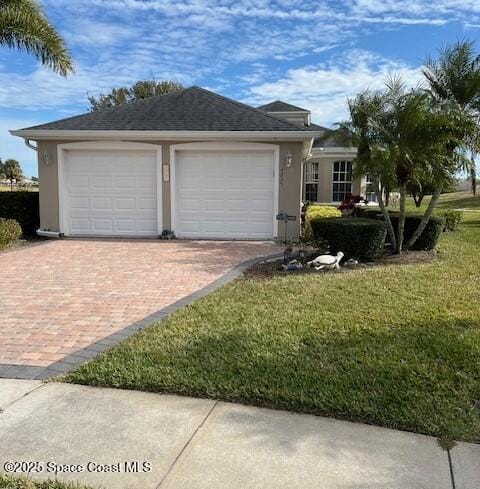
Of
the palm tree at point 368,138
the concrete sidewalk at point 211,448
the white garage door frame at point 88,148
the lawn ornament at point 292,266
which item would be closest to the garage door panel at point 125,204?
the white garage door frame at point 88,148

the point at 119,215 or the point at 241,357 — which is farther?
the point at 119,215

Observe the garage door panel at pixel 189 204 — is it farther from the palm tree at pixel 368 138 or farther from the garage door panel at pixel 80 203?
the palm tree at pixel 368 138

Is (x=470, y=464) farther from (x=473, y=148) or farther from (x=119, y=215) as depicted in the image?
(x=119, y=215)

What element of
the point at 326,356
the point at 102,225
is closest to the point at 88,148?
the point at 102,225

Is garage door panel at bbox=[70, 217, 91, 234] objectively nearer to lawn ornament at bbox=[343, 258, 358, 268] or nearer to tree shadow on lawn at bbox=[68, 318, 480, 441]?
lawn ornament at bbox=[343, 258, 358, 268]

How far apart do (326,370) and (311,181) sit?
65.6 ft

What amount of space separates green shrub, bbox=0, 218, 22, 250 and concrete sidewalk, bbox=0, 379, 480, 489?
857 cm

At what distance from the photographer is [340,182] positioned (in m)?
22.7

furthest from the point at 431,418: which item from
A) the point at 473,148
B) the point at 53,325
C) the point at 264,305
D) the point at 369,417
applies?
the point at 473,148

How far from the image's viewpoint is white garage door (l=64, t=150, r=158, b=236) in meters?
12.5

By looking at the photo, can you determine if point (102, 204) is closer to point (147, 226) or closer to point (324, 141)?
point (147, 226)

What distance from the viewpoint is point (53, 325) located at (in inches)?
202

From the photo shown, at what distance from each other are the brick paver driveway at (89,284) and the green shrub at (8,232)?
778 millimetres

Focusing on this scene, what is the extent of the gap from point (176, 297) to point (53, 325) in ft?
5.96
